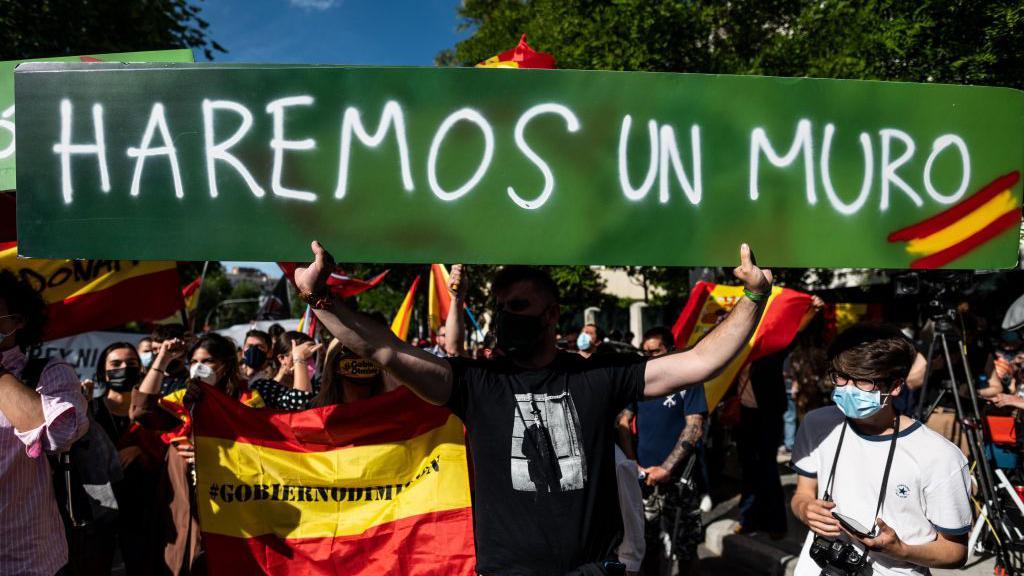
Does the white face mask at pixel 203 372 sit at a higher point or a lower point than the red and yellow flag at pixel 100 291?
lower

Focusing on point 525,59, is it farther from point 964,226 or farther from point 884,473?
point 884,473

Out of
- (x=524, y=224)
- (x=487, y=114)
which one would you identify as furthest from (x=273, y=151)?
(x=524, y=224)

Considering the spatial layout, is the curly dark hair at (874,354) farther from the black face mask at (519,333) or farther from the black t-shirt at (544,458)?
the black face mask at (519,333)

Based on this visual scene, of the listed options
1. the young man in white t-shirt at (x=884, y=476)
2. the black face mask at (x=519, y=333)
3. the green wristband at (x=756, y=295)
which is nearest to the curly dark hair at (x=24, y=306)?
the black face mask at (x=519, y=333)

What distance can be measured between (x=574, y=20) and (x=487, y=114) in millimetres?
13561

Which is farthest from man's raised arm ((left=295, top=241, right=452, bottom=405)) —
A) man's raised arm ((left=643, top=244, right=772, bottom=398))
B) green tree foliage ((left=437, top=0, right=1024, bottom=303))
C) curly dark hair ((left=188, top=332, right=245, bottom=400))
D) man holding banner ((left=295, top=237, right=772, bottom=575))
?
green tree foliage ((left=437, top=0, right=1024, bottom=303))

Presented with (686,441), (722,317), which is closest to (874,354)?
(686,441)

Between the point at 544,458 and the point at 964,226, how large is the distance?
1.63 meters

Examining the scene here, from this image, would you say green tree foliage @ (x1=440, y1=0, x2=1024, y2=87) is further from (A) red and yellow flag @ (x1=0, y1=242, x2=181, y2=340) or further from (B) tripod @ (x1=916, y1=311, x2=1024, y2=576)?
(A) red and yellow flag @ (x1=0, y1=242, x2=181, y2=340)

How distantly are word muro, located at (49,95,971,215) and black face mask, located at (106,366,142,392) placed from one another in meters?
2.58

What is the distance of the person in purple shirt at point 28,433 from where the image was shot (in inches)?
90.7

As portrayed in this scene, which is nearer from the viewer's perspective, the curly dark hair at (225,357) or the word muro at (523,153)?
the word muro at (523,153)

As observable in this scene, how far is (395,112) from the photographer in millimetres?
2047

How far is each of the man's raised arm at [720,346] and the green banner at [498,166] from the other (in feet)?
0.31
